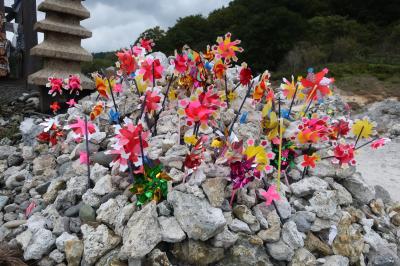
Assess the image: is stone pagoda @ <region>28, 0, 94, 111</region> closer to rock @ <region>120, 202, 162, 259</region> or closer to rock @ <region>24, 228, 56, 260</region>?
rock @ <region>24, 228, 56, 260</region>

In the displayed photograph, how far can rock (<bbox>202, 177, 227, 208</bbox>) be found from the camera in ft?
6.63

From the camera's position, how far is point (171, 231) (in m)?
1.88

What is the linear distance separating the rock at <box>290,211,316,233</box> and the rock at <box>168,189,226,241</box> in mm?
510

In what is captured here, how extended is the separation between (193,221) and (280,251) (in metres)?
0.50

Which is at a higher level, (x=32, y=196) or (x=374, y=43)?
(x=374, y=43)

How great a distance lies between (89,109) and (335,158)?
2.22 meters

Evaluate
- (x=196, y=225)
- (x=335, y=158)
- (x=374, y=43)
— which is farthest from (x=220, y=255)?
(x=374, y=43)

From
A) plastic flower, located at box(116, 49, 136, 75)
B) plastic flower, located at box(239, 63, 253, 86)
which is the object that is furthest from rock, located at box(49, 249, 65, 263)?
plastic flower, located at box(239, 63, 253, 86)

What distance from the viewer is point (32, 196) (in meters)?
2.73

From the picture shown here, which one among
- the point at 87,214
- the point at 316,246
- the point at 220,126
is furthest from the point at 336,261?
the point at 87,214

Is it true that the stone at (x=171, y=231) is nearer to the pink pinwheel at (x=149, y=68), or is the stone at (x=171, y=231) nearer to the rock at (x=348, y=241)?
the rock at (x=348, y=241)

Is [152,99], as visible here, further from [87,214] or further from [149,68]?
[87,214]

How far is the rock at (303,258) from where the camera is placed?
201cm

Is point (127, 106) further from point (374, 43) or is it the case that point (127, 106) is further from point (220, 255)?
point (374, 43)
